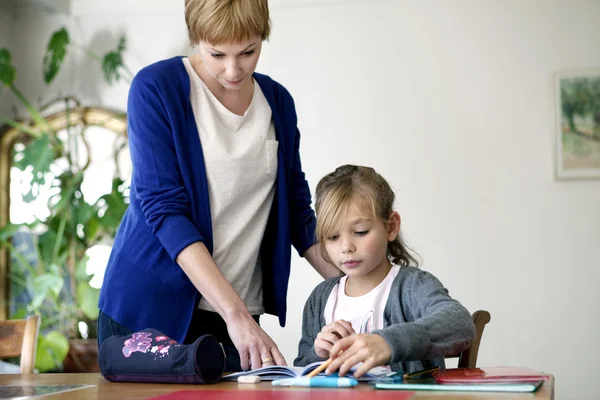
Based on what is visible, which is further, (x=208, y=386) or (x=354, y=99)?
(x=354, y=99)

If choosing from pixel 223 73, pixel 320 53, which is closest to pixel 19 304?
pixel 320 53

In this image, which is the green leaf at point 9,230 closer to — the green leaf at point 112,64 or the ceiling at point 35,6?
the green leaf at point 112,64

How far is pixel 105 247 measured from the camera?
4.90m

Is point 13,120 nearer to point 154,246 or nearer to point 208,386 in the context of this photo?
point 154,246

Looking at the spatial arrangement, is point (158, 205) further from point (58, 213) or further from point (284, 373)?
point (58, 213)

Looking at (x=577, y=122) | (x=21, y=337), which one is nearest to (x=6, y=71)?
(x=21, y=337)

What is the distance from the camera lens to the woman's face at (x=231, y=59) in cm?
160

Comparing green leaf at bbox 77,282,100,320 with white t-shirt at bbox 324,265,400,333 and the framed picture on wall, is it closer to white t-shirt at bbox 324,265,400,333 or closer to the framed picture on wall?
the framed picture on wall

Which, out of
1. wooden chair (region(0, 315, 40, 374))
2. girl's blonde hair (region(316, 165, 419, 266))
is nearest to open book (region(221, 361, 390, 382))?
girl's blonde hair (region(316, 165, 419, 266))

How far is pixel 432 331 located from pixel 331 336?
0.18 metres

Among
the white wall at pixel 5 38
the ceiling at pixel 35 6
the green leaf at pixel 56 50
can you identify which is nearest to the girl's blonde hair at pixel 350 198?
the green leaf at pixel 56 50

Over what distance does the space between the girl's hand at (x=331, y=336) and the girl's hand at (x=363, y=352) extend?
155 millimetres

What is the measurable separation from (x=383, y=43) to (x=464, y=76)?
50 cm

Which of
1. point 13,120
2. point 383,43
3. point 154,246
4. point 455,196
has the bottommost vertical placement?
point 154,246
